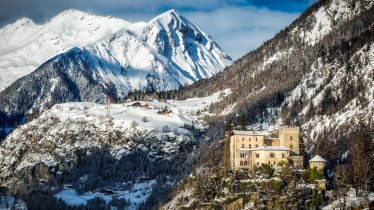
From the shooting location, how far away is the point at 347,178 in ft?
565

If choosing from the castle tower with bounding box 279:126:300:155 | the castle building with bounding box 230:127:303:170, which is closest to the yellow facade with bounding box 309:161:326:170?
the castle building with bounding box 230:127:303:170

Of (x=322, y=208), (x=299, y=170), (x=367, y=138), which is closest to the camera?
(x=322, y=208)

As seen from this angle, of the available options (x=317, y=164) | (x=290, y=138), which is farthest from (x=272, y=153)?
(x=317, y=164)

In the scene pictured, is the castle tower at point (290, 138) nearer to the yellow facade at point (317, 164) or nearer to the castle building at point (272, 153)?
the castle building at point (272, 153)

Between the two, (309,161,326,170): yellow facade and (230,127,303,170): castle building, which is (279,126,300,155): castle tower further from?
(309,161,326,170): yellow facade

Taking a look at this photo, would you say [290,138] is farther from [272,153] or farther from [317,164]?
[317,164]

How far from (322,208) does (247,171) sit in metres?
32.4

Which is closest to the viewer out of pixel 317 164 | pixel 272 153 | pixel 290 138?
pixel 317 164

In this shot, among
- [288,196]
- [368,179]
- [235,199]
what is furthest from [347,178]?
[235,199]

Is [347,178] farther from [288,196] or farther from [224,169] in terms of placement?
[224,169]

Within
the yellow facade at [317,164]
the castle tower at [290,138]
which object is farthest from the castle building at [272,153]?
the yellow facade at [317,164]

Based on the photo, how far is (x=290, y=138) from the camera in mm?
196375

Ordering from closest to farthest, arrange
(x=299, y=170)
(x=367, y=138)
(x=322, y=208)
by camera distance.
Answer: (x=322, y=208) < (x=299, y=170) < (x=367, y=138)

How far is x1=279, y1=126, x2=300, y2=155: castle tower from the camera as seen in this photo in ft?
640
